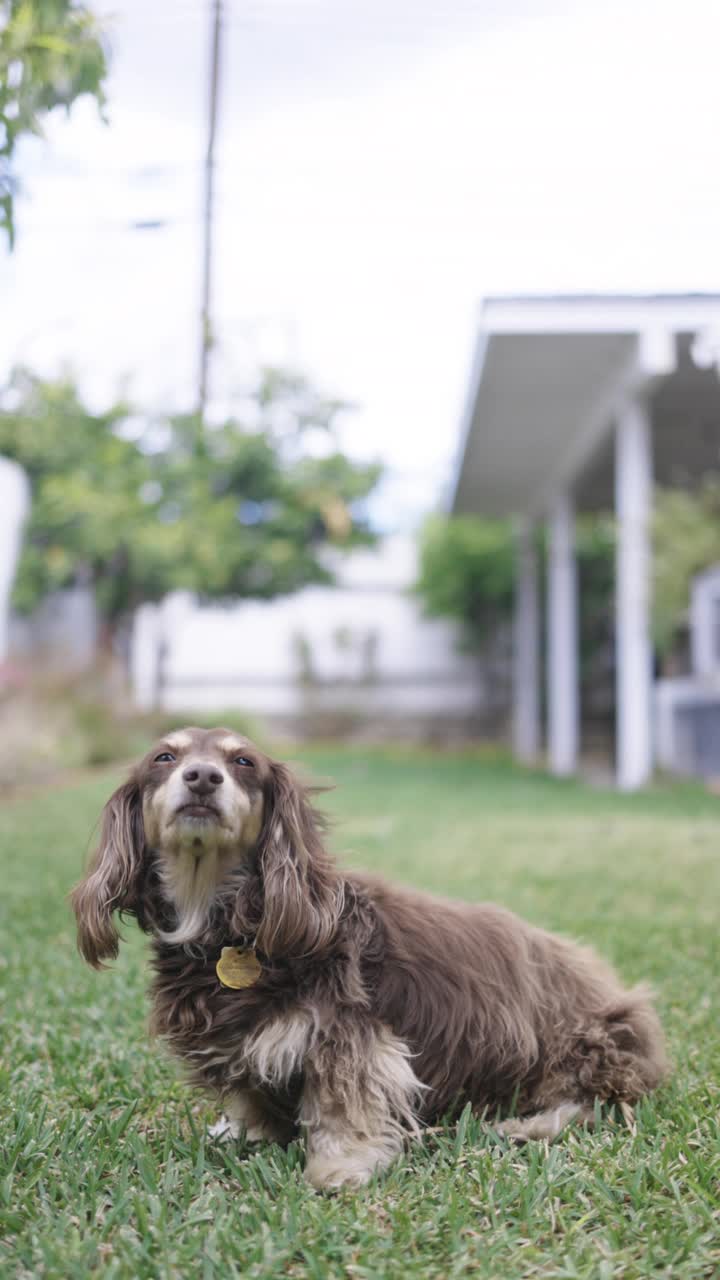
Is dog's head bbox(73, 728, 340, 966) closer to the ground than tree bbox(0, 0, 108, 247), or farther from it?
closer to the ground

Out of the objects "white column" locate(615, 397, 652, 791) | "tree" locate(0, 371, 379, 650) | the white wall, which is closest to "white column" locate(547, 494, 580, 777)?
"white column" locate(615, 397, 652, 791)

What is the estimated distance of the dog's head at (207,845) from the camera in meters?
2.44

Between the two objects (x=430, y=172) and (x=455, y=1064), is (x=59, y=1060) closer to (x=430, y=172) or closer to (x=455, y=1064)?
(x=455, y=1064)

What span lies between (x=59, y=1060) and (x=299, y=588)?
68.0ft

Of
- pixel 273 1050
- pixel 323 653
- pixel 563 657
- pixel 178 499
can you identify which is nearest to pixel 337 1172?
pixel 273 1050

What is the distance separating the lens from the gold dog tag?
8.13 ft

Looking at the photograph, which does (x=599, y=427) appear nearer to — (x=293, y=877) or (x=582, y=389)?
(x=582, y=389)

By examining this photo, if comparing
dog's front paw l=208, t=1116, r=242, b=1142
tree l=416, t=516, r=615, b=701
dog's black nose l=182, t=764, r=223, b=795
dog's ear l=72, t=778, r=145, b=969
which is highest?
tree l=416, t=516, r=615, b=701

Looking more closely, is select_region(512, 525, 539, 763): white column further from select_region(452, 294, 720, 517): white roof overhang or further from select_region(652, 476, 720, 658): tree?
select_region(652, 476, 720, 658): tree

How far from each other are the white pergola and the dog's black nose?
9182 mm

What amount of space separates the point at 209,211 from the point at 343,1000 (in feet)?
25.1

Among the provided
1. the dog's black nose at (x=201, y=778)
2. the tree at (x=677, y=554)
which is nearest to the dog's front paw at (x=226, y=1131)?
the dog's black nose at (x=201, y=778)

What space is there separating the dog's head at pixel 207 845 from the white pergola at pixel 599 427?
9026mm

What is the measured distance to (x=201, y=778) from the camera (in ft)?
7.89
